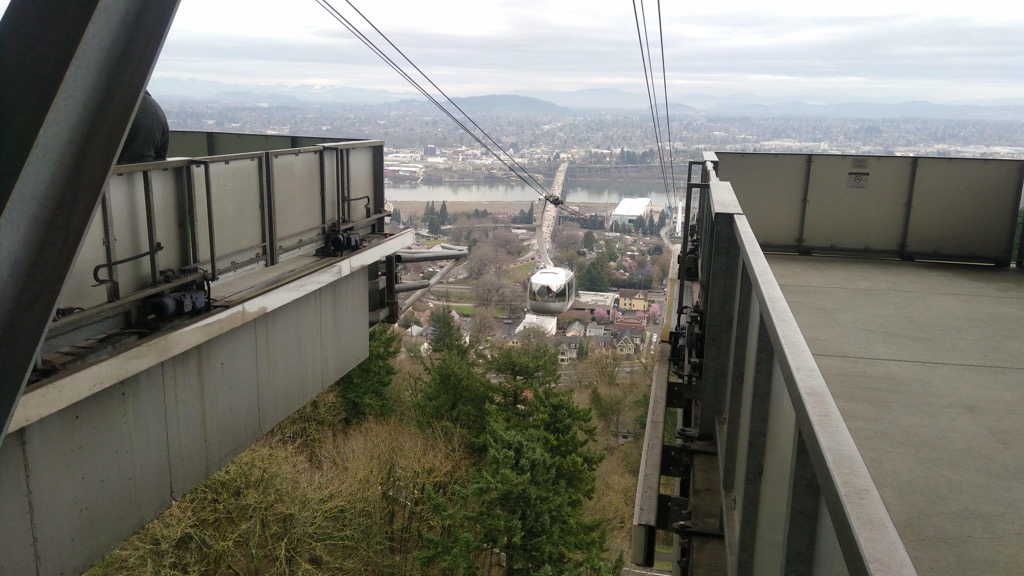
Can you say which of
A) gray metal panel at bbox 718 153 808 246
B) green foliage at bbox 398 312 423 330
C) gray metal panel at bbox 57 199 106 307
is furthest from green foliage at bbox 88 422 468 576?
green foliage at bbox 398 312 423 330

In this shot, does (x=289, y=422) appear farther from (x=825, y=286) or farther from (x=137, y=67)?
(x=137, y=67)

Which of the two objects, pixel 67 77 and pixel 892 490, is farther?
pixel 892 490

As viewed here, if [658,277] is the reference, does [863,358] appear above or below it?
above

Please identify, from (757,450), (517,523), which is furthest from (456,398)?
(757,450)

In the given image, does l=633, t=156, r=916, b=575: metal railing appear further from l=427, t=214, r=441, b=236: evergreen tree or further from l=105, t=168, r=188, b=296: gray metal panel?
l=427, t=214, r=441, b=236: evergreen tree

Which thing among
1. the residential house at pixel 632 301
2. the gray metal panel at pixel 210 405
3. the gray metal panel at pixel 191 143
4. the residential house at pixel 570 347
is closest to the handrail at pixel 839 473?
the gray metal panel at pixel 210 405

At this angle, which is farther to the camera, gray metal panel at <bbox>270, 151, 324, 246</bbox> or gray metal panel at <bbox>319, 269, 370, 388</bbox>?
gray metal panel at <bbox>319, 269, 370, 388</bbox>

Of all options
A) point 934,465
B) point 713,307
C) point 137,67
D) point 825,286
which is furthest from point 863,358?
point 137,67

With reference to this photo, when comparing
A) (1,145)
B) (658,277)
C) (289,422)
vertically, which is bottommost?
(658,277)
